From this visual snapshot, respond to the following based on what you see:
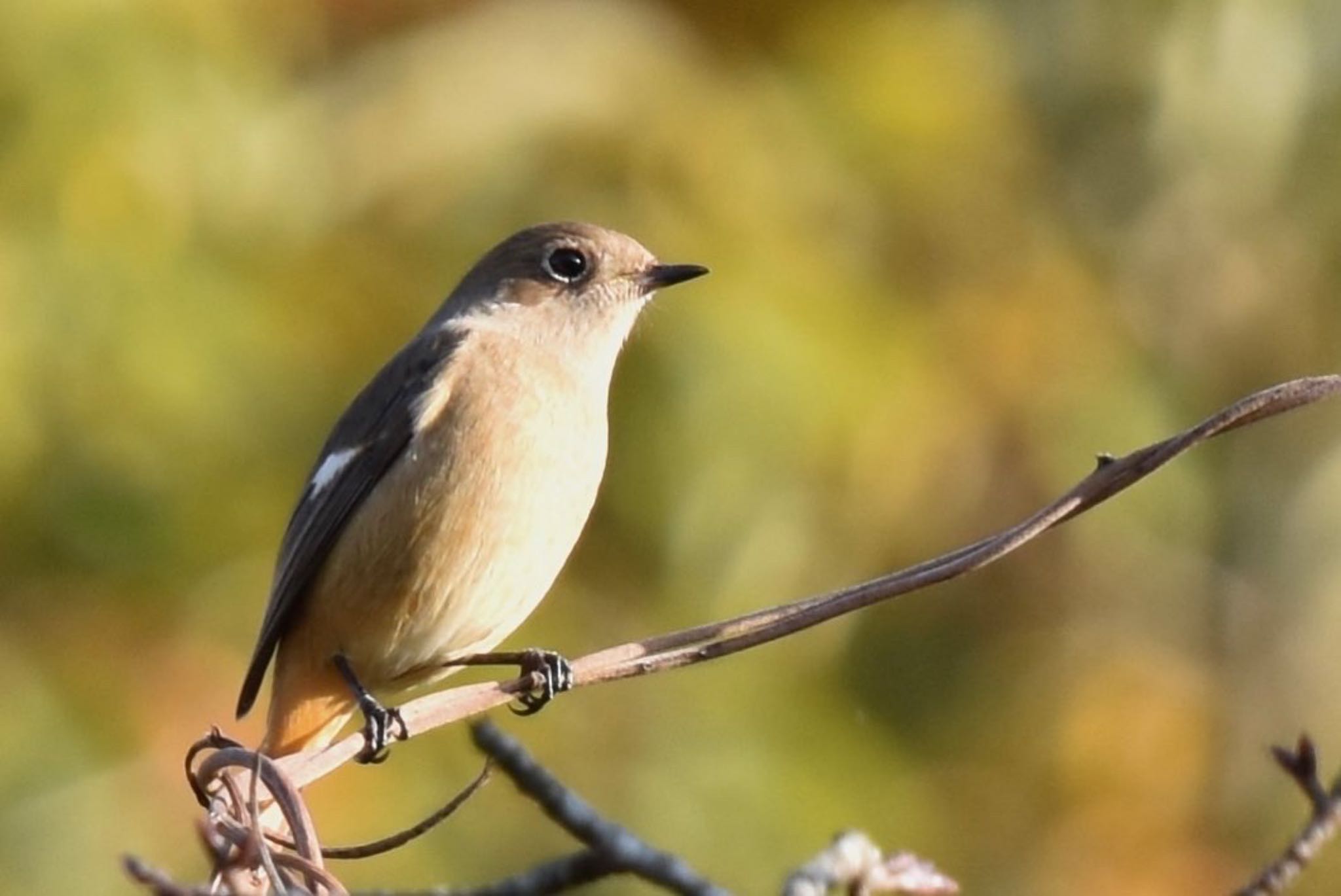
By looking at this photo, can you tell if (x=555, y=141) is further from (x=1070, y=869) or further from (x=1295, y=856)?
(x=1295, y=856)

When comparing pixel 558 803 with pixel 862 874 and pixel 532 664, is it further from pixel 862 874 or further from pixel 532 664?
pixel 532 664

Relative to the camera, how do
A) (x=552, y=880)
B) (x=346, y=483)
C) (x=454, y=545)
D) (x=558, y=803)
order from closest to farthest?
1. (x=558, y=803)
2. (x=552, y=880)
3. (x=454, y=545)
4. (x=346, y=483)

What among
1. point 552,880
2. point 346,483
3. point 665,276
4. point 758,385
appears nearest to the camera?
point 552,880

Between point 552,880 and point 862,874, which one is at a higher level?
point 552,880

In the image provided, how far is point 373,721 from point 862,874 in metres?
1.88

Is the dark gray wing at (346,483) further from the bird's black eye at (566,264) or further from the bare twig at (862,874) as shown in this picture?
the bare twig at (862,874)

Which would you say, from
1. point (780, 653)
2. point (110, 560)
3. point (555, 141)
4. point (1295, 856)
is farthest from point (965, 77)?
point (1295, 856)

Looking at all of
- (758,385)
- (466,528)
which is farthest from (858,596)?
(758,385)

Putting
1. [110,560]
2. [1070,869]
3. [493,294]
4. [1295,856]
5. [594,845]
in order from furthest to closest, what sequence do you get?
[1070,869] < [110,560] < [493,294] < [594,845] < [1295,856]

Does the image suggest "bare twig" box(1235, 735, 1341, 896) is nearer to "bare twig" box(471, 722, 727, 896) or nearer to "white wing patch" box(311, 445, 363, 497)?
"bare twig" box(471, 722, 727, 896)

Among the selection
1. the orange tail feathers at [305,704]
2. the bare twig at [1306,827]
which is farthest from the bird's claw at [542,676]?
the bare twig at [1306,827]

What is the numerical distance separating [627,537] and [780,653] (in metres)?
0.77

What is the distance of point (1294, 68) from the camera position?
888 centimetres

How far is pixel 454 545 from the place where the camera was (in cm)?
411
